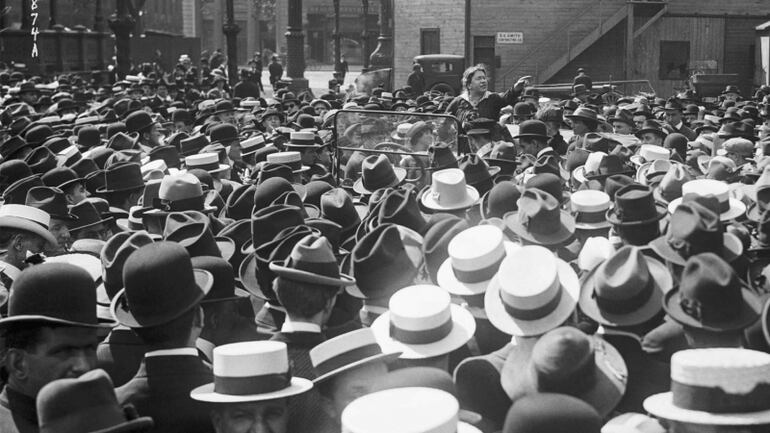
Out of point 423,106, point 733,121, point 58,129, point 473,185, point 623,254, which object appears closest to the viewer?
point 623,254

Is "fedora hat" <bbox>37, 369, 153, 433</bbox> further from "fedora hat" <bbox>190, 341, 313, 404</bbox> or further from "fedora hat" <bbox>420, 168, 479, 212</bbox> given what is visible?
"fedora hat" <bbox>420, 168, 479, 212</bbox>

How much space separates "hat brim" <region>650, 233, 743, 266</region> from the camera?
16.6 feet

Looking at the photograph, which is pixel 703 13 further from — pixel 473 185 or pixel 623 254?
pixel 623 254

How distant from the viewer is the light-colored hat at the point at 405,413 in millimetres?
3539

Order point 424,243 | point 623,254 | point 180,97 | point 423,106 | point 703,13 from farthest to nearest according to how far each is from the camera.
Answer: point 703,13
point 180,97
point 423,106
point 424,243
point 623,254

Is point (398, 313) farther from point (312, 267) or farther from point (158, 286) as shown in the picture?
point (158, 286)

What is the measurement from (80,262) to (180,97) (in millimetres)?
17924

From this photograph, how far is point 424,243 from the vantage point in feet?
20.1

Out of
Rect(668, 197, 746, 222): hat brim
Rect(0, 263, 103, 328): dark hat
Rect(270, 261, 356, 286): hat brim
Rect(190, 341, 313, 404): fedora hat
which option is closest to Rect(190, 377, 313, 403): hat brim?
Rect(190, 341, 313, 404): fedora hat

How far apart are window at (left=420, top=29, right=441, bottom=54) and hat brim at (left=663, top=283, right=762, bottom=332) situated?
119 ft

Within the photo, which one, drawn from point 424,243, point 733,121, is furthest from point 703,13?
point 424,243

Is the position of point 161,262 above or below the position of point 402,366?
above

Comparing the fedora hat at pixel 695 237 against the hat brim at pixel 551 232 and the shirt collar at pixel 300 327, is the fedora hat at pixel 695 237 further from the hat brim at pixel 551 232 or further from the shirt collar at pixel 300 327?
the shirt collar at pixel 300 327

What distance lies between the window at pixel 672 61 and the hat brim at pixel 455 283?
3395cm
